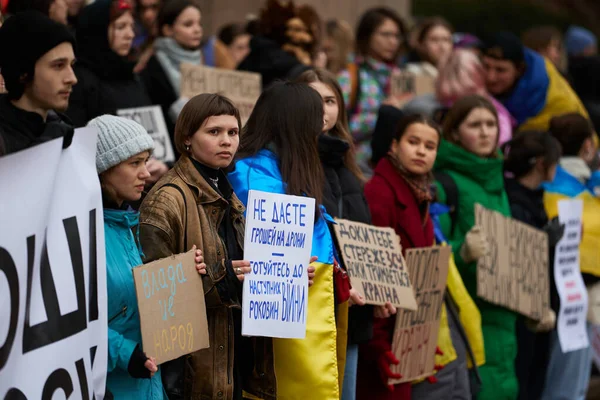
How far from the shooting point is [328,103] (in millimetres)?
6793

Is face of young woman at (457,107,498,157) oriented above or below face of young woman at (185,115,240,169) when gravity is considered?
below

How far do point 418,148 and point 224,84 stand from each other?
1804 millimetres

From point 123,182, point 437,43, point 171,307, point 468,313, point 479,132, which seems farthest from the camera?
point 437,43

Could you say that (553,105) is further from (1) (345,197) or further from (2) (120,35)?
(2) (120,35)

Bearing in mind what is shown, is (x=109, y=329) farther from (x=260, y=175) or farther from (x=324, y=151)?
(x=324, y=151)

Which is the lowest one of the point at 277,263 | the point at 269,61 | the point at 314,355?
the point at 314,355

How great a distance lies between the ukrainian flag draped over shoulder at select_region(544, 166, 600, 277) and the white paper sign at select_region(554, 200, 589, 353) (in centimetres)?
28

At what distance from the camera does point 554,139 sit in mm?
8852

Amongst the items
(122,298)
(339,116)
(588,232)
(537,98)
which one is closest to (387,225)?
(339,116)

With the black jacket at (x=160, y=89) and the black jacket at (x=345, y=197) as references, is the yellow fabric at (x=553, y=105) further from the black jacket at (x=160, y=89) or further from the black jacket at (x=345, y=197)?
the black jacket at (x=345, y=197)

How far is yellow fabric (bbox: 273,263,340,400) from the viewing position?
5.73 metres

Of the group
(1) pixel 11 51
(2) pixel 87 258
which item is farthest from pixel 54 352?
(1) pixel 11 51

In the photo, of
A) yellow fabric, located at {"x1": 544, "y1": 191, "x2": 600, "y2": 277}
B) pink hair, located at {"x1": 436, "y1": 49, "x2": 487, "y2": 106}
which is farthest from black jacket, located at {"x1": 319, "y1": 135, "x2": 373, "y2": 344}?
pink hair, located at {"x1": 436, "y1": 49, "x2": 487, "y2": 106}

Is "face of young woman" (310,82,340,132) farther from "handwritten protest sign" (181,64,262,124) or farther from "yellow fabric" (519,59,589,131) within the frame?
"yellow fabric" (519,59,589,131)
